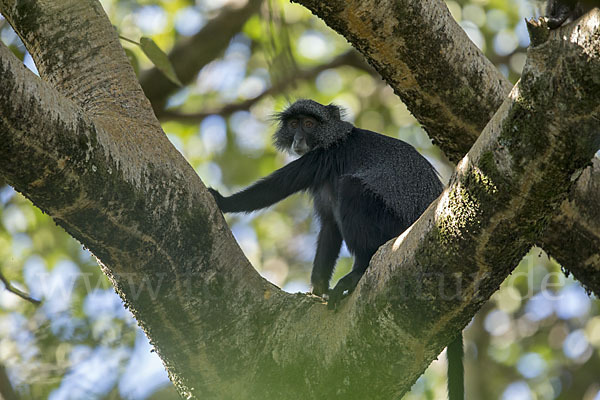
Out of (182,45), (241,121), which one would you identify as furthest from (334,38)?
(182,45)

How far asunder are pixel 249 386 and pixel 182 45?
492 cm

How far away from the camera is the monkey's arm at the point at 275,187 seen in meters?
5.28

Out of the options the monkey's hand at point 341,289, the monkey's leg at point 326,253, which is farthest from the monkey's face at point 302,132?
the monkey's hand at point 341,289

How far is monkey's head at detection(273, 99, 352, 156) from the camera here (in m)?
6.20

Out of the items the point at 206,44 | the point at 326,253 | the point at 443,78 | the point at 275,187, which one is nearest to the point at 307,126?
the point at 275,187

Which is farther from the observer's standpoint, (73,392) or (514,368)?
(514,368)

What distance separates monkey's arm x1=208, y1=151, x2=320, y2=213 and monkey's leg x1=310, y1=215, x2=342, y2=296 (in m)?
0.49

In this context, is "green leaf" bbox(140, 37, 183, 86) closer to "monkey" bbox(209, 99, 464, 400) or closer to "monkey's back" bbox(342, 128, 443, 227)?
"monkey" bbox(209, 99, 464, 400)

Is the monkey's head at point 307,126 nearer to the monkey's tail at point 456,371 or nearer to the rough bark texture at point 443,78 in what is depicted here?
the rough bark texture at point 443,78

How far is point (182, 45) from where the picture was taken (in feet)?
24.8

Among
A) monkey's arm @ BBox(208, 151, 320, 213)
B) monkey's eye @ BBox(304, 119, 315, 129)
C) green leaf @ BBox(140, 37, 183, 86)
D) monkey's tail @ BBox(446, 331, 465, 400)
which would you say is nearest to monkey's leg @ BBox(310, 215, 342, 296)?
monkey's arm @ BBox(208, 151, 320, 213)

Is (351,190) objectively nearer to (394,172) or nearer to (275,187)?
(394,172)

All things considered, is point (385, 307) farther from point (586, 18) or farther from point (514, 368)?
point (514, 368)

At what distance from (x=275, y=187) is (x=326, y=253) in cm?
79
